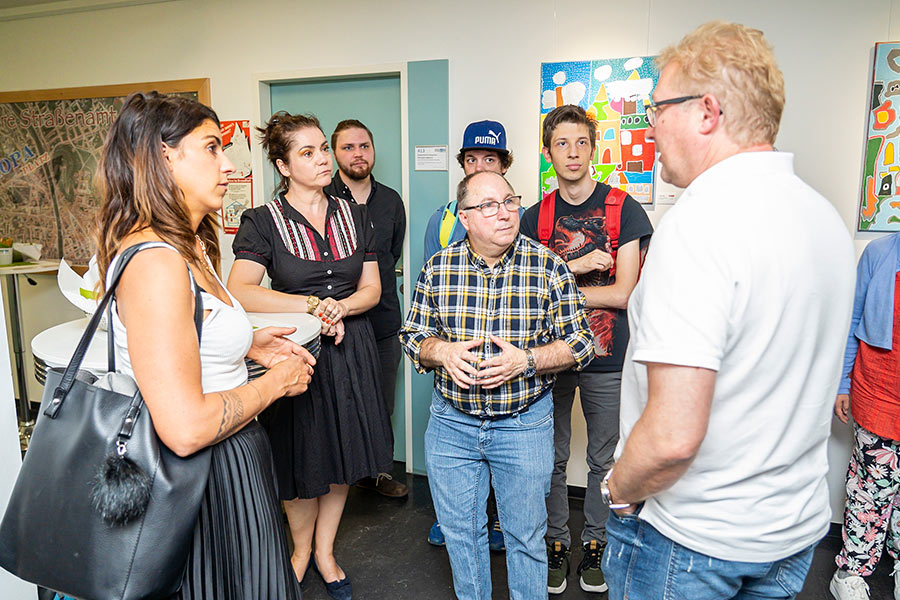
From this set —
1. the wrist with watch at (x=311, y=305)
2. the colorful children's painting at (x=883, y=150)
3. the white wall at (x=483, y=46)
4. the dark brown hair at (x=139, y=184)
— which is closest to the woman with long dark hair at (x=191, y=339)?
the dark brown hair at (x=139, y=184)

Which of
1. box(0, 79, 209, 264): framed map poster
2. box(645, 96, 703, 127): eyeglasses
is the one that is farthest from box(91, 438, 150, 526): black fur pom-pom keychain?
box(0, 79, 209, 264): framed map poster

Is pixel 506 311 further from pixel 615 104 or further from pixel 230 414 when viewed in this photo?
pixel 615 104

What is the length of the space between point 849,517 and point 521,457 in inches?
58.6

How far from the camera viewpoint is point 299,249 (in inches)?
83.5

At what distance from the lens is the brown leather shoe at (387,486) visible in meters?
3.05

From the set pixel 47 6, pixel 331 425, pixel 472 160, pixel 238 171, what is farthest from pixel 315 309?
pixel 47 6

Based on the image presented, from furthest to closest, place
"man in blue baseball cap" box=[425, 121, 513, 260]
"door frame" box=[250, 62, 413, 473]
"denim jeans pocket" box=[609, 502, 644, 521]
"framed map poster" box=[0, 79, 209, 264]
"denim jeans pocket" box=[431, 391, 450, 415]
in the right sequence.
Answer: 1. "framed map poster" box=[0, 79, 209, 264]
2. "door frame" box=[250, 62, 413, 473]
3. "man in blue baseball cap" box=[425, 121, 513, 260]
4. "denim jeans pocket" box=[431, 391, 450, 415]
5. "denim jeans pocket" box=[609, 502, 644, 521]

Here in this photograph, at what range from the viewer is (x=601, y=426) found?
232 centimetres

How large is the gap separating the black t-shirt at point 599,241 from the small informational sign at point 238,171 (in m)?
1.98

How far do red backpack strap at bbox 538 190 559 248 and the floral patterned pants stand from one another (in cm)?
139

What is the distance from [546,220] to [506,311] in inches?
26.5

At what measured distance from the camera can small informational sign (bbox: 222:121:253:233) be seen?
3443mm

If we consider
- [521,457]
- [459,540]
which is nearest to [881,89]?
[521,457]

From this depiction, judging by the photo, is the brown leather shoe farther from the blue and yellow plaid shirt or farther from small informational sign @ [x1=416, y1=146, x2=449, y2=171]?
small informational sign @ [x1=416, y1=146, x2=449, y2=171]
